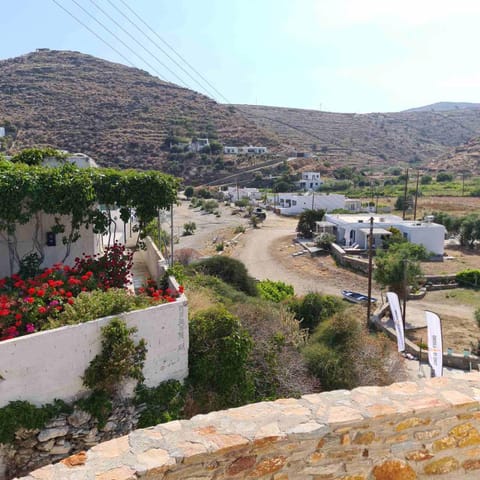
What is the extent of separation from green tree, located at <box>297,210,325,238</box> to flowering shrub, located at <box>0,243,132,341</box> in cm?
3313

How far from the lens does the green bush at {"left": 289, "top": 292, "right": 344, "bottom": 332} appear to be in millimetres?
14630

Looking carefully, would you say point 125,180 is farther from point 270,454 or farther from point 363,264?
point 363,264

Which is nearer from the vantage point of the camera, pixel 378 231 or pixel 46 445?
pixel 46 445

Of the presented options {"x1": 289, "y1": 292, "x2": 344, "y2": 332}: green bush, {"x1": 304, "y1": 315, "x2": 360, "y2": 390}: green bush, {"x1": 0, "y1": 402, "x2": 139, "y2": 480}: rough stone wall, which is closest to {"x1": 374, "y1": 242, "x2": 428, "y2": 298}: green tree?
{"x1": 289, "y1": 292, "x2": 344, "y2": 332}: green bush

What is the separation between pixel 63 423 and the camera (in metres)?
6.02

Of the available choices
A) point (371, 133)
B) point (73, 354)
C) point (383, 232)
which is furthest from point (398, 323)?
point (371, 133)

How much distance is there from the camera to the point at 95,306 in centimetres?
641

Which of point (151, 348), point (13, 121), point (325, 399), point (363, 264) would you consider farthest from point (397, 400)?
point (13, 121)

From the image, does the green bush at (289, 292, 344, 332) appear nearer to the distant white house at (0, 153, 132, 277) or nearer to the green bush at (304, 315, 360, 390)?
the green bush at (304, 315, 360, 390)

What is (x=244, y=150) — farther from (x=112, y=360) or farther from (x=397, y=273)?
(x=112, y=360)

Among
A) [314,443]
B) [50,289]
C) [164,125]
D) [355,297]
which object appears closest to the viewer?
[314,443]

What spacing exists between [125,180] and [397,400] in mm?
6500

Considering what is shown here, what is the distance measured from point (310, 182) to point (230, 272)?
186 ft

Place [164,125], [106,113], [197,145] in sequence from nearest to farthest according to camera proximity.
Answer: [197,145]
[106,113]
[164,125]
